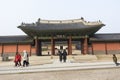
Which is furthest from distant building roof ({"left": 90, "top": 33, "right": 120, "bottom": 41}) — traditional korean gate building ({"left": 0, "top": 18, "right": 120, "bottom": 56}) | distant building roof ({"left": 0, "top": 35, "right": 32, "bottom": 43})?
distant building roof ({"left": 0, "top": 35, "right": 32, "bottom": 43})

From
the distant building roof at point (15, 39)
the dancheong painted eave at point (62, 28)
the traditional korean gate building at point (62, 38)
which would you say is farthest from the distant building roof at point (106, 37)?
the distant building roof at point (15, 39)

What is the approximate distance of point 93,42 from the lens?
4428cm

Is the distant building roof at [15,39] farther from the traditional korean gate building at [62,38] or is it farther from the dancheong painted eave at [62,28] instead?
the dancheong painted eave at [62,28]

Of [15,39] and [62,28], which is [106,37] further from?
[15,39]

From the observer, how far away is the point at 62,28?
43906mm

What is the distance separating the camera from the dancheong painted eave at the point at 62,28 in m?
43.2

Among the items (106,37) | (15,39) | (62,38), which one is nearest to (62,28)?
(62,38)

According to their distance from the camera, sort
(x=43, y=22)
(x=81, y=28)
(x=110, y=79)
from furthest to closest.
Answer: (x=43, y=22) → (x=81, y=28) → (x=110, y=79)


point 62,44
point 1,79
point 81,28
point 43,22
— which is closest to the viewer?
point 1,79

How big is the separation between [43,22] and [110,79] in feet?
113

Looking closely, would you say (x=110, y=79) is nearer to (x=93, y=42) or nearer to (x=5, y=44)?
→ (x=93, y=42)

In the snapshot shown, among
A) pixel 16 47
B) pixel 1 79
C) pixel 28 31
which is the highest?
pixel 28 31

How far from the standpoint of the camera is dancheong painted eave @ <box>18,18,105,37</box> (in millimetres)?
43156

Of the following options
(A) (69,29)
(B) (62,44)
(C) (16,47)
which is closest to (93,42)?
(A) (69,29)
